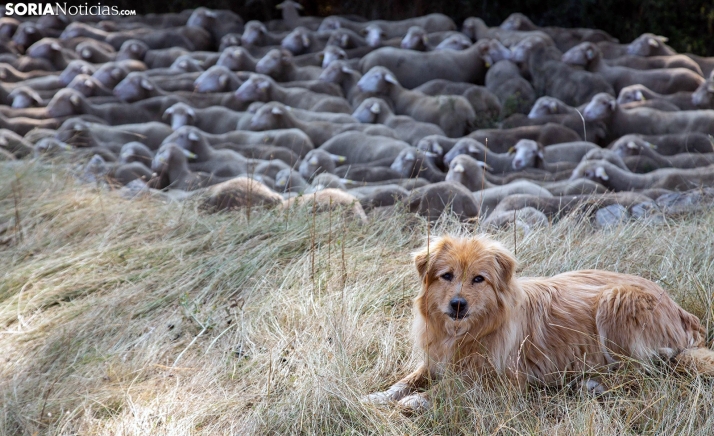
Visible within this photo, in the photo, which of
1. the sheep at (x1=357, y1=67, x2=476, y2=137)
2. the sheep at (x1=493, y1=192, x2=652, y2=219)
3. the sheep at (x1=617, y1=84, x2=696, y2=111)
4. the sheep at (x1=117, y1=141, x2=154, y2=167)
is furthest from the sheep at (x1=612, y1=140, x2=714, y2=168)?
the sheep at (x1=117, y1=141, x2=154, y2=167)

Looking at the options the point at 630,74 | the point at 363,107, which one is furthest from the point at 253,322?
the point at 630,74

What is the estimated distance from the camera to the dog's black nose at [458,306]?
3.50 metres

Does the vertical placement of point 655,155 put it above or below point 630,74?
below

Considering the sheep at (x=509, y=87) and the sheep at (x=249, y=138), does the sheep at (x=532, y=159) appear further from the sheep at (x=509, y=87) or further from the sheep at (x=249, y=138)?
the sheep at (x=249, y=138)

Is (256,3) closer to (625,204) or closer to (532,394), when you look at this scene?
(625,204)

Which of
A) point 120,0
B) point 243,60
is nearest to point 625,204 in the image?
point 243,60

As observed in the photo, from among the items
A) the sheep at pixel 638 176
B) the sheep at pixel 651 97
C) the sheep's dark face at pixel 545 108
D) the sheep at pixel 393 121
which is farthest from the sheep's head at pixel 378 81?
the sheep at pixel 638 176

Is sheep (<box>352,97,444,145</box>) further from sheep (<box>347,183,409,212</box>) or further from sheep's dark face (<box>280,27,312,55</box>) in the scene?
sheep (<box>347,183,409,212</box>)

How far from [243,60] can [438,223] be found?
10.4 m

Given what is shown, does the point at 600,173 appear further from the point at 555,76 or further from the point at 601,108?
the point at 555,76

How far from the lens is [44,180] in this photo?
7281 millimetres

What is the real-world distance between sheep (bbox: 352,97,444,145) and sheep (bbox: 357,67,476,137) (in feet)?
1.22

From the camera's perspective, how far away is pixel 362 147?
1209 centimetres

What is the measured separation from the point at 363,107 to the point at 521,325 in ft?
33.5
